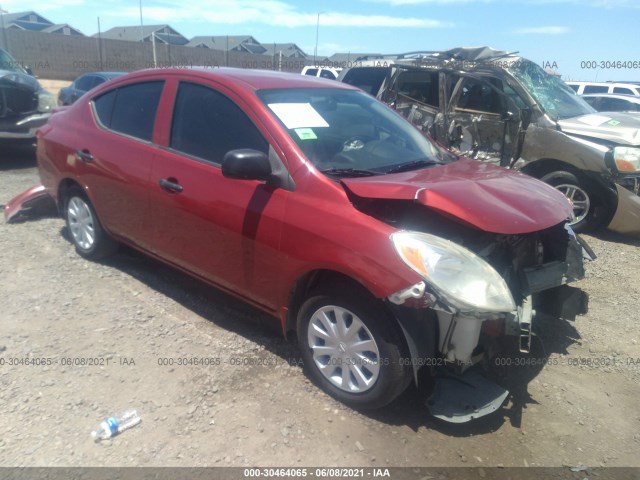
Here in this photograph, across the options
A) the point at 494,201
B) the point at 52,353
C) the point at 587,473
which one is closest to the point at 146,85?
the point at 52,353

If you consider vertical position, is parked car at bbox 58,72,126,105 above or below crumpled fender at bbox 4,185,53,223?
above

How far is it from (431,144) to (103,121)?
2.69 metres

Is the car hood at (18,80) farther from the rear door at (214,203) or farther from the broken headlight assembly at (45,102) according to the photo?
the rear door at (214,203)

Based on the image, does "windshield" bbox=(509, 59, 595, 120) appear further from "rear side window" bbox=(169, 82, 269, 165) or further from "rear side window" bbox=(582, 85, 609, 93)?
"rear side window" bbox=(582, 85, 609, 93)

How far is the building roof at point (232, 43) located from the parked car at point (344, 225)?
49.7 m

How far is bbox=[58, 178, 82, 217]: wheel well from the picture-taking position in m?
4.61

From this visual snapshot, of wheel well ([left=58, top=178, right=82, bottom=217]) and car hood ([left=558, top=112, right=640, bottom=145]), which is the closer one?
wheel well ([left=58, top=178, right=82, bottom=217])

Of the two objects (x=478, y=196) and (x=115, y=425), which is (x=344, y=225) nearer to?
(x=478, y=196)

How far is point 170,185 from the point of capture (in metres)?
3.52

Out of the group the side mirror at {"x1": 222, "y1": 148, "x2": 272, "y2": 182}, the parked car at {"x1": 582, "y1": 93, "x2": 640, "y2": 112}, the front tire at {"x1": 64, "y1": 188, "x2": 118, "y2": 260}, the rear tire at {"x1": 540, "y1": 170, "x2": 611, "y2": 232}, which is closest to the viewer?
the side mirror at {"x1": 222, "y1": 148, "x2": 272, "y2": 182}

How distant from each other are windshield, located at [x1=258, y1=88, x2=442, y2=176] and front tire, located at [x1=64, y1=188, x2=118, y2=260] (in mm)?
2117

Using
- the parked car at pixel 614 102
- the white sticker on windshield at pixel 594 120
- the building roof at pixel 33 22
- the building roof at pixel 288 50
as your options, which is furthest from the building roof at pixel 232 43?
the white sticker on windshield at pixel 594 120

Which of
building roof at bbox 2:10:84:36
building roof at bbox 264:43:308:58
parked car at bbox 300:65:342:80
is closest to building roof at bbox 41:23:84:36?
building roof at bbox 2:10:84:36

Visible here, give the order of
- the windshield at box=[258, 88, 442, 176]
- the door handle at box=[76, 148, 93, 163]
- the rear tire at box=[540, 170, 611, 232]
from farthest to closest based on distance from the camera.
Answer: the rear tire at box=[540, 170, 611, 232], the door handle at box=[76, 148, 93, 163], the windshield at box=[258, 88, 442, 176]
